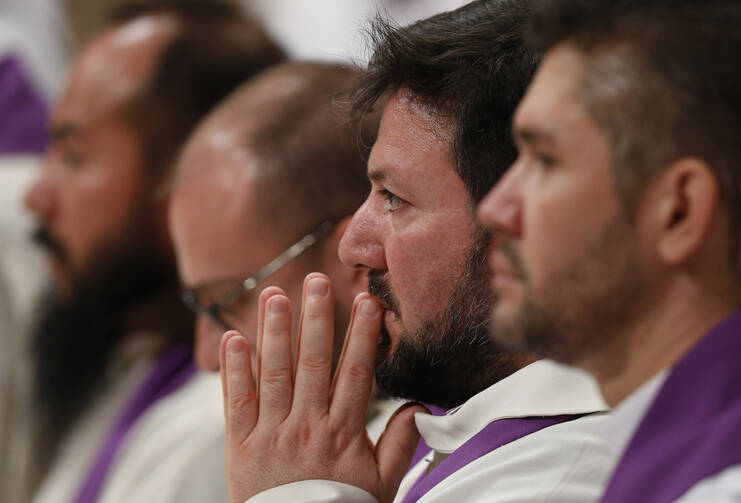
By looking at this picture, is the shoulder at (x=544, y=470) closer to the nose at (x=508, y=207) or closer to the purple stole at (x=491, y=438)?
the purple stole at (x=491, y=438)

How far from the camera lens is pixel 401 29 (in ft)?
3.95

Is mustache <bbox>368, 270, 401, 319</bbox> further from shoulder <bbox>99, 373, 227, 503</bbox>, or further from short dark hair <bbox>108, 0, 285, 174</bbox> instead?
short dark hair <bbox>108, 0, 285, 174</bbox>

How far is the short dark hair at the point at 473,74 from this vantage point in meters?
1.14

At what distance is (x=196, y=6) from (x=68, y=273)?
1.96 feet

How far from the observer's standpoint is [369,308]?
1200 mm

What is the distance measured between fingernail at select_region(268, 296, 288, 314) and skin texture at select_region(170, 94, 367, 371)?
449 millimetres

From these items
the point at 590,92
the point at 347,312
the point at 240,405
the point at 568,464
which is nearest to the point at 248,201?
the point at 347,312

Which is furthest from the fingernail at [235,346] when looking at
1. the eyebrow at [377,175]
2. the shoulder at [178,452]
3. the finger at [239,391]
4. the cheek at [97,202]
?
the cheek at [97,202]

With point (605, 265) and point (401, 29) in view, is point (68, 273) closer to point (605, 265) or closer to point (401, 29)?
point (401, 29)

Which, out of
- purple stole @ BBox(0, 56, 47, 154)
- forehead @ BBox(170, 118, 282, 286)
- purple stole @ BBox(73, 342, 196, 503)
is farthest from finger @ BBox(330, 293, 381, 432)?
purple stole @ BBox(0, 56, 47, 154)

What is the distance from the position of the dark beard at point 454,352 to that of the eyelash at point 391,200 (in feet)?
0.23

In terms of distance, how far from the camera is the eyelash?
1179 millimetres

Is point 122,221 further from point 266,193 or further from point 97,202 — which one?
point 266,193

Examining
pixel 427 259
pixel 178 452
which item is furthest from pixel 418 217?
pixel 178 452
